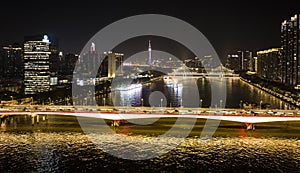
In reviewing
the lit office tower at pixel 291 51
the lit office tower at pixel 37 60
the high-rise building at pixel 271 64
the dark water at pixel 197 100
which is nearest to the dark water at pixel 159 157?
the dark water at pixel 197 100

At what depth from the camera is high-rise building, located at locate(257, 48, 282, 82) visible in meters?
27.5

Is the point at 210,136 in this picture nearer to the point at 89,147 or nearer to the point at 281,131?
the point at 281,131

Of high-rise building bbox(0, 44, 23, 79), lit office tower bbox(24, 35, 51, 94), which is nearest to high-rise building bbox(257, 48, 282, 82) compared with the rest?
lit office tower bbox(24, 35, 51, 94)

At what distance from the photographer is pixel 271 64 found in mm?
30797

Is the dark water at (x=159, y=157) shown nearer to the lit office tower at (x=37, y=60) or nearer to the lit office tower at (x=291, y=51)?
the lit office tower at (x=291, y=51)

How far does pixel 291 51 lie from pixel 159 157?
18.0 m

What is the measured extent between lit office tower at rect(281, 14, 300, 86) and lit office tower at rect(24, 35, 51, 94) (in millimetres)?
14235

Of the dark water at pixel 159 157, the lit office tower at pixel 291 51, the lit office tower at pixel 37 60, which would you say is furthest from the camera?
the lit office tower at pixel 37 60

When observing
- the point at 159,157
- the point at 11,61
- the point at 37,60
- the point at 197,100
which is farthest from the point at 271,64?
the point at 159,157

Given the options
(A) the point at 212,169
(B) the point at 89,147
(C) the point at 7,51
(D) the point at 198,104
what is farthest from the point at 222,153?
(C) the point at 7,51

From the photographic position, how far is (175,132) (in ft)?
26.0

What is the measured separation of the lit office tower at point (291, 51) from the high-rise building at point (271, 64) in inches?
93.5

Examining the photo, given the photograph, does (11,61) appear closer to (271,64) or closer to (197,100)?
(197,100)

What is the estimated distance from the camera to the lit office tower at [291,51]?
20766mm
